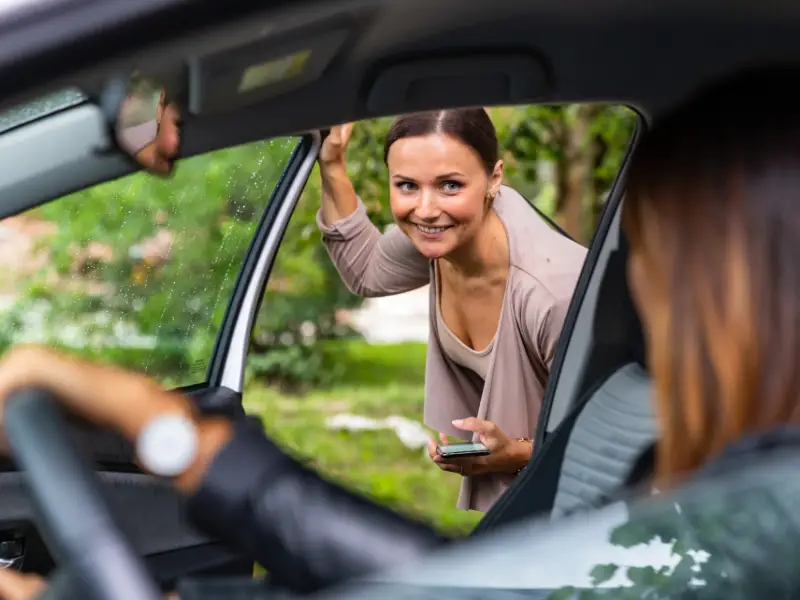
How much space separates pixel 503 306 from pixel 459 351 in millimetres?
269

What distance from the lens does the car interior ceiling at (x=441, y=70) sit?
1079 mm

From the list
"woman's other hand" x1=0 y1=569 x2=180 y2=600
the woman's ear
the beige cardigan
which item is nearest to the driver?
"woman's other hand" x1=0 y1=569 x2=180 y2=600

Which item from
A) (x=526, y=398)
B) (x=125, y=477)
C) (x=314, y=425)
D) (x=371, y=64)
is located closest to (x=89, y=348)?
(x=125, y=477)

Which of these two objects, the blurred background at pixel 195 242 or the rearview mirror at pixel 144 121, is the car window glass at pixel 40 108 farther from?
the blurred background at pixel 195 242

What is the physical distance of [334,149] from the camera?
274cm

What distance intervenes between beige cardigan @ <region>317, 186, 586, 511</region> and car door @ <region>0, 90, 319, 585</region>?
30 cm

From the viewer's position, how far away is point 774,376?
3.85 feet

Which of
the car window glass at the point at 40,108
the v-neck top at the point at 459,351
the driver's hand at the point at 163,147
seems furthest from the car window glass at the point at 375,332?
the car window glass at the point at 40,108

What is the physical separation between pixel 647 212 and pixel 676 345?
0.56ft

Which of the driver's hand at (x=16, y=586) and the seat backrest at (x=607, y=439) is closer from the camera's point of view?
the seat backrest at (x=607, y=439)

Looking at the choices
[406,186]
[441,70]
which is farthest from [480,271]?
[441,70]

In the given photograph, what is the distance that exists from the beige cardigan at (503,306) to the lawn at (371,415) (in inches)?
9.7

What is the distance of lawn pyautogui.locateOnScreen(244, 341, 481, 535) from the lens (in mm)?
3893

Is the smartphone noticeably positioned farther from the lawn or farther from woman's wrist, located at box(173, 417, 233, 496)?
woman's wrist, located at box(173, 417, 233, 496)
